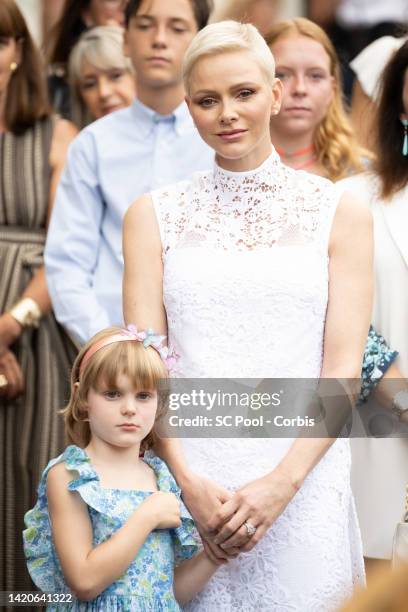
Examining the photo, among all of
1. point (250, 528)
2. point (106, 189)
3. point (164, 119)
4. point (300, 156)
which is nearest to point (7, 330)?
point (106, 189)

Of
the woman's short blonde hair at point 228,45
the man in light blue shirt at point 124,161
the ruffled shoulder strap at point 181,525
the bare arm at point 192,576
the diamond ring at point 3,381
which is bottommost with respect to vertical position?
the bare arm at point 192,576

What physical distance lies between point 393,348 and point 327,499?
831 millimetres

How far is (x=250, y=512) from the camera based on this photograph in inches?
107

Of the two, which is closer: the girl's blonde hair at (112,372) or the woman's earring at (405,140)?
the girl's blonde hair at (112,372)

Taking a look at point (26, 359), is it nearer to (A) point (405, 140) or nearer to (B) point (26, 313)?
(B) point (26, 313)

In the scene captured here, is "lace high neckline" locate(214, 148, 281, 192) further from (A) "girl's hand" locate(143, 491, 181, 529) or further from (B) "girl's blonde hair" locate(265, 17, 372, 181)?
(B) "girl's blonde hair" locate(265, 17, 372, 181)

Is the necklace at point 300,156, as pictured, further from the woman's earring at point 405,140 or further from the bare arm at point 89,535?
the bare arm at point 89,535

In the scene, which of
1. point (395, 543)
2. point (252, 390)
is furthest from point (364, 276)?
point (395, 543)

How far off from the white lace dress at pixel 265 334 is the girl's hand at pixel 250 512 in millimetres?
96

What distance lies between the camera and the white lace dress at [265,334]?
9.21 ft

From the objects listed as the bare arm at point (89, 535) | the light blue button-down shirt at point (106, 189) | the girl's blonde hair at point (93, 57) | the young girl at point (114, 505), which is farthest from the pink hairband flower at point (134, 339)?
the girl's blonde hair at point (93, 57)

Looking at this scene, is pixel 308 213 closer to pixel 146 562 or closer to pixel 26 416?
pixel 146 562

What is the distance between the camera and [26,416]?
3998 millimetres

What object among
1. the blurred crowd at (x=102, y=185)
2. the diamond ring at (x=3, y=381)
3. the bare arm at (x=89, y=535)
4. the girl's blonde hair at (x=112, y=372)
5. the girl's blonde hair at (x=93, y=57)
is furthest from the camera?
the girl's blonde hair at (x=93, y=57)
